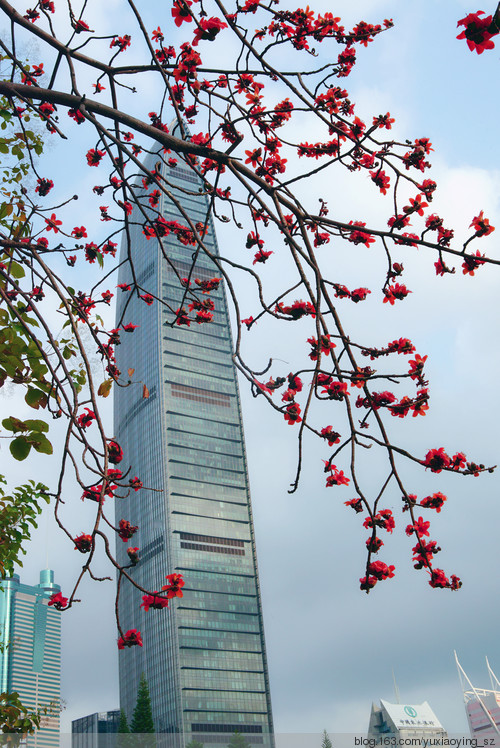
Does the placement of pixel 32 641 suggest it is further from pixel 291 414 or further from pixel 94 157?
pixel 291 414

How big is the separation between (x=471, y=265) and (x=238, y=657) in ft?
262

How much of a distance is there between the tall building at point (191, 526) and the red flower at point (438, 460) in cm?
6753

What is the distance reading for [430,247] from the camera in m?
2.31

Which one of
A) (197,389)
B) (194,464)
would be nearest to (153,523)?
(194,464)

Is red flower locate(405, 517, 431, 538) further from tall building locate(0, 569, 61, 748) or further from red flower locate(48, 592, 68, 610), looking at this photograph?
tall building locate(0, 569, 61, 748)

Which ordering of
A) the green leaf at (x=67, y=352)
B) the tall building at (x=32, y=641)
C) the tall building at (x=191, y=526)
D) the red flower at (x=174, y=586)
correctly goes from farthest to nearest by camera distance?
the tall building at (x=32, y=641), the tall building at (x=191, y=526), the green leaf at (x=67, y=352), the red flower at (x=174, y=586)

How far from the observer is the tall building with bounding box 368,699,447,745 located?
8994cm

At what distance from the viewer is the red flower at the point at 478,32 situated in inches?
69.1

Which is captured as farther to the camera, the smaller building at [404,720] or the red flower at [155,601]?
the smaller building at [404,720]

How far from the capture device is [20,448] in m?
2.12

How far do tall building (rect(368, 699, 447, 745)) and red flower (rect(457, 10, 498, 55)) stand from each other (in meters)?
98.6

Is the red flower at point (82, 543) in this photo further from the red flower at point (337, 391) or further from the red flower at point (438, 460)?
the red flower at point (438, 460)

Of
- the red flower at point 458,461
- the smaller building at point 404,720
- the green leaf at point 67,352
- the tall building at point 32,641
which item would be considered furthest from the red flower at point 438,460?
the tall building at point 32,641

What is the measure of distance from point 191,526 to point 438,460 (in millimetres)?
77628
